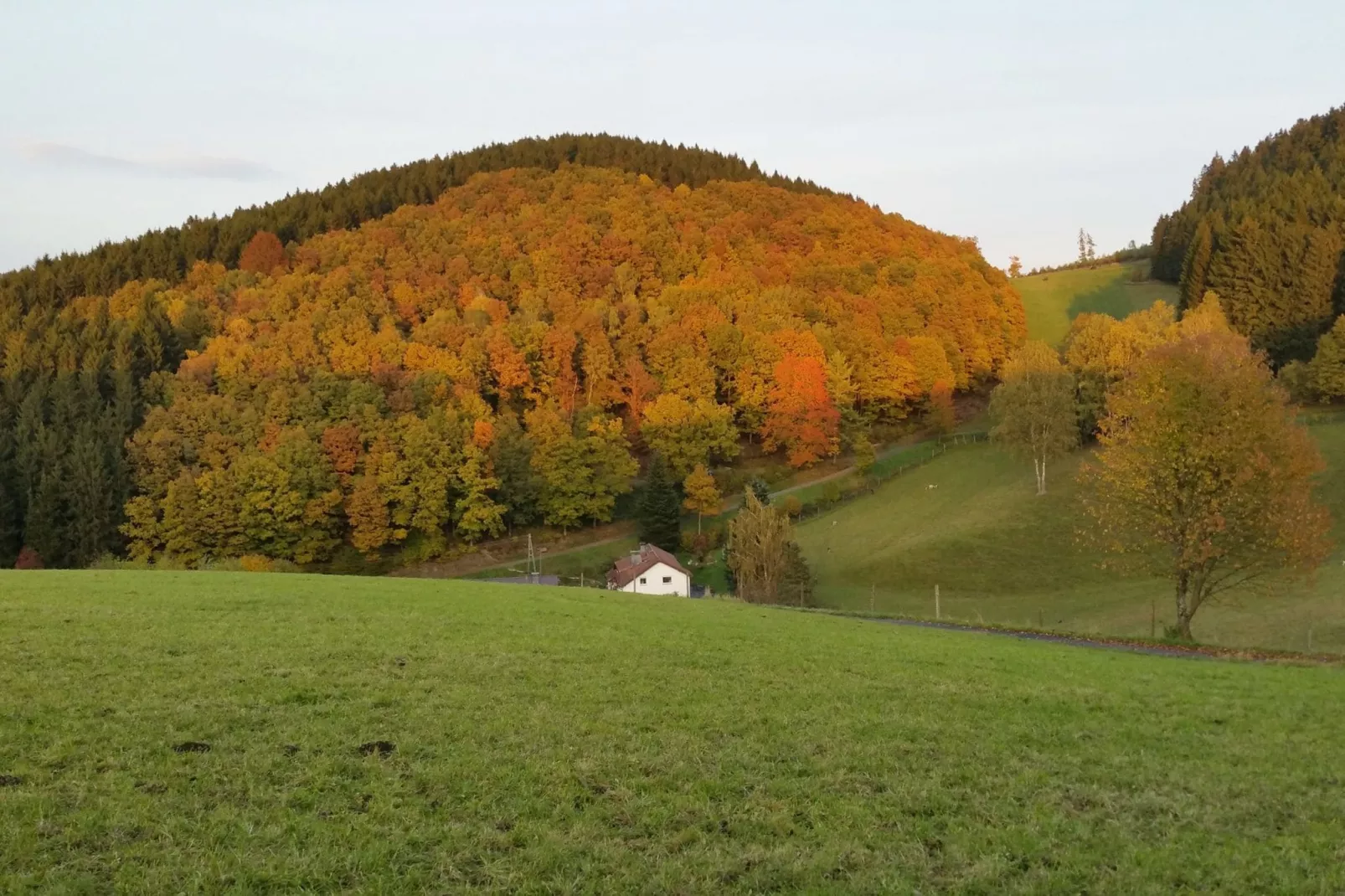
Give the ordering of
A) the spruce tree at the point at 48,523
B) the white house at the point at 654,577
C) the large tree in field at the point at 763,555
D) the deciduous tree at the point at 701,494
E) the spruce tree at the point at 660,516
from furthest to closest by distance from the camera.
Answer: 1. the deciduous tree at the point at 701,494
2. the spruce tree at the point at 48,523
3. the spruce tree at the point at 660,516
4. the white house at the point at 654,577
5. the large tree in field at the point at 763,555

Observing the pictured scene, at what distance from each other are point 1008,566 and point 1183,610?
21.4 m

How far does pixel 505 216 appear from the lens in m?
121

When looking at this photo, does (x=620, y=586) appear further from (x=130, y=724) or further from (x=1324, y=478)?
(x=130, y=724)

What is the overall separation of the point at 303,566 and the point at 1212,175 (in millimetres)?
157341

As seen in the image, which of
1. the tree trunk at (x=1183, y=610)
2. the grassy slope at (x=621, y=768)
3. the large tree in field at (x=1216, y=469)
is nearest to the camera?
the grassy slope at (x=621, y=768)

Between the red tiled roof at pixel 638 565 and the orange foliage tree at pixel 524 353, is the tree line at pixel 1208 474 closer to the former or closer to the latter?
the red tiled roof at pixel 638 565

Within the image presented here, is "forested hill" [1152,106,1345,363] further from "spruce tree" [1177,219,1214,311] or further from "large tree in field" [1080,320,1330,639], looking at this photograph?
"large tree in field" [1080,320,1330,639]

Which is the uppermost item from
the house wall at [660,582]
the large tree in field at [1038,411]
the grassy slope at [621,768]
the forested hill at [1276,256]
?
the forested hill at [1276,256]

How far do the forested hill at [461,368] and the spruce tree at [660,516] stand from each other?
15.7 feet

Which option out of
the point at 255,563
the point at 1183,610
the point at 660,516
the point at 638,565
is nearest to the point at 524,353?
the point at 660,516

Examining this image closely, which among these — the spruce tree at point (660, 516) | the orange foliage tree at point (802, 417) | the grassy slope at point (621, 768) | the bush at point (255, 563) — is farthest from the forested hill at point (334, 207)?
the grassy slope at point (621, 768)

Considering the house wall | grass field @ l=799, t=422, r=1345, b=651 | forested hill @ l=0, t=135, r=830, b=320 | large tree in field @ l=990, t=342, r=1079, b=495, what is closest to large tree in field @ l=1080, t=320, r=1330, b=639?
grass field @ l=799, t=422, r=1345, b=651

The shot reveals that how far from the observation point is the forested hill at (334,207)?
103 metres

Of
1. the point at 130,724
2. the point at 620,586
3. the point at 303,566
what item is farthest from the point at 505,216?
the point at 130,724
